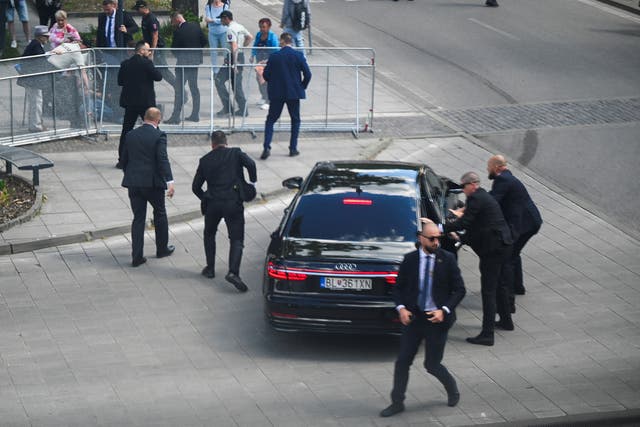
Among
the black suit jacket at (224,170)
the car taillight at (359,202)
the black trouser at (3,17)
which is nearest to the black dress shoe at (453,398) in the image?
the car taillight at (359,202)

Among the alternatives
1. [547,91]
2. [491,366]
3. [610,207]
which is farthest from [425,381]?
[547,91]

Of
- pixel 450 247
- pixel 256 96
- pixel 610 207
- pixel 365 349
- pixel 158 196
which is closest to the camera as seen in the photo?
pixel 365 349

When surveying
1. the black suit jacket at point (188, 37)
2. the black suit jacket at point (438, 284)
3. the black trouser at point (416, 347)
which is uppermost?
the black suit jacket at point (188, 37)

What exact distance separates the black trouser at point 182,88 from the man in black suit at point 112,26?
2582 millimetres

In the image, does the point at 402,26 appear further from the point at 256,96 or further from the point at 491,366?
the point at 491,366

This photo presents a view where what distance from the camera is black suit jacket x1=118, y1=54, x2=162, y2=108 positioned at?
16.4m

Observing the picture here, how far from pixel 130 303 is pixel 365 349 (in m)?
2.80

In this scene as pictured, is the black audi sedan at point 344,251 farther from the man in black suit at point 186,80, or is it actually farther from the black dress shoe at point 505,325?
the man in black suit at point 186,80

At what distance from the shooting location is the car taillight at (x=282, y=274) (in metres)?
10.4

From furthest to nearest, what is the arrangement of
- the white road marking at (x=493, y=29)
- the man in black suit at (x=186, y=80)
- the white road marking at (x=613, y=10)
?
the white road marking at (x=613, y=10), the white road marking at (x=493, y=29), the man in black suit at (x=186, y=80)

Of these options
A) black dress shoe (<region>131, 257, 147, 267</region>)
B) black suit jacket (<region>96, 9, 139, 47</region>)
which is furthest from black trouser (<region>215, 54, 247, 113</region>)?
black dress shoe (<region>131, 257, 147, 267</region>)

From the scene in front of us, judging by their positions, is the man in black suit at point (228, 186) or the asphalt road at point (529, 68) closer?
the man in black suit at point (228, 186)

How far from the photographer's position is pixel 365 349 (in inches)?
430

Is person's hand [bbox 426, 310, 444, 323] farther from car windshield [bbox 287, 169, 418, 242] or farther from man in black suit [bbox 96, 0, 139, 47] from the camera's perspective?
man in black suit [bbox 96, 0, 139, 47]
